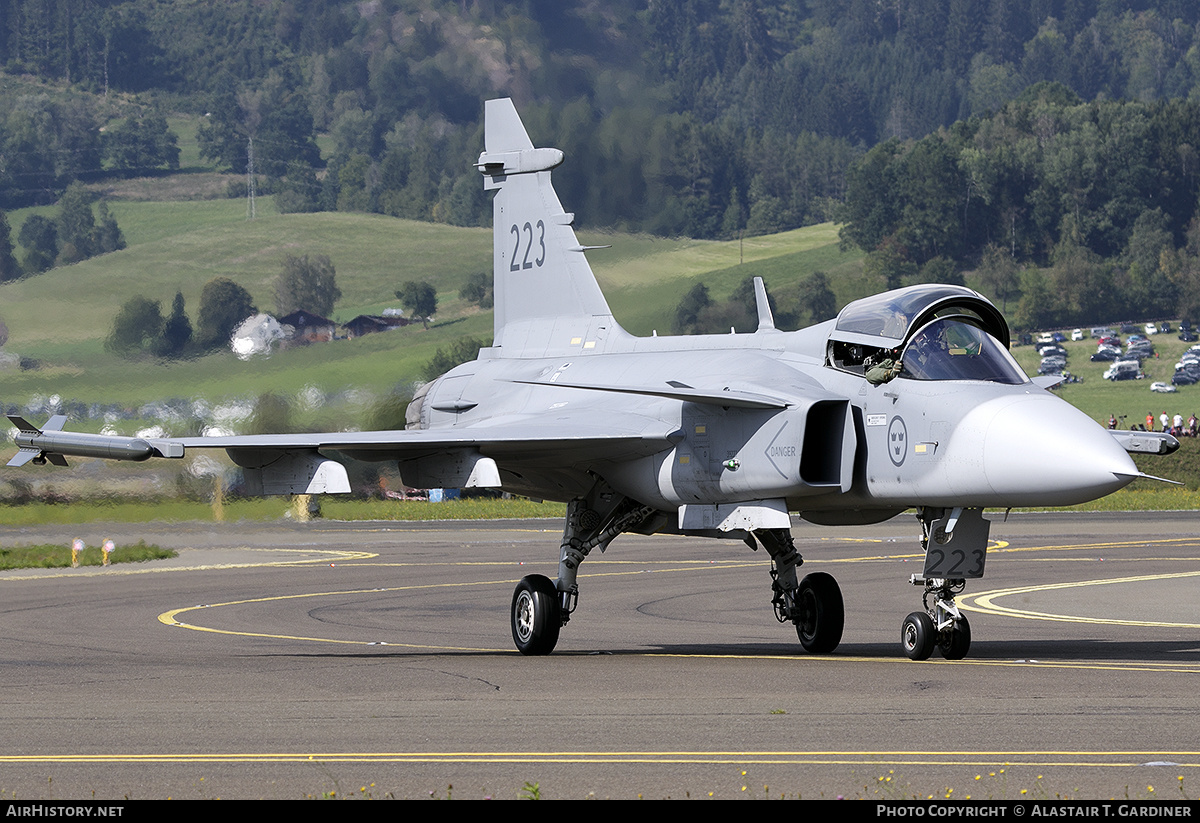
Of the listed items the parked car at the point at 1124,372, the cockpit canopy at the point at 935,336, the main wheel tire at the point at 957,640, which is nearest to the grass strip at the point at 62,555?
the cockpit canopy at the point at 935,336

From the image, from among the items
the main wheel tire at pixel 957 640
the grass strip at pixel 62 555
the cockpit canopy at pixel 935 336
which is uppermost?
the cockpit canopy at pixel 935 336

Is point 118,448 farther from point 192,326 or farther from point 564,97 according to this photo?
point 564,97

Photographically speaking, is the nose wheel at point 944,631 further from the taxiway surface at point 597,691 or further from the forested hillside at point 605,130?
the forested hillside at point 605,130

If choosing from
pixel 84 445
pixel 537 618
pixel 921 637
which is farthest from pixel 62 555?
pixel 921 637

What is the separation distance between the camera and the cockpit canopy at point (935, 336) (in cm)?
1512

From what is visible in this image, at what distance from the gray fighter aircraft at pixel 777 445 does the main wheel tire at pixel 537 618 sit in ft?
0.08

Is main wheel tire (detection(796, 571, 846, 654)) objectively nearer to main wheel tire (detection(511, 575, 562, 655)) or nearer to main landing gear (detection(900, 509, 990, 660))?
main landing gear (detection(900, 509, 990, 660))

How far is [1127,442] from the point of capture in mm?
15734

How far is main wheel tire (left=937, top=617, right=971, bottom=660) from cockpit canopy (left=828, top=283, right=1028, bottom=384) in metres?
2.51

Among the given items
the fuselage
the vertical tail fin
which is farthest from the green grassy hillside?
the fuselage

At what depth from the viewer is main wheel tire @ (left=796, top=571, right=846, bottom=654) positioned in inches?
→ 671

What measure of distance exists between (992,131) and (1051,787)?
143m

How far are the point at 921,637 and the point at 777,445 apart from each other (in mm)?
2386
